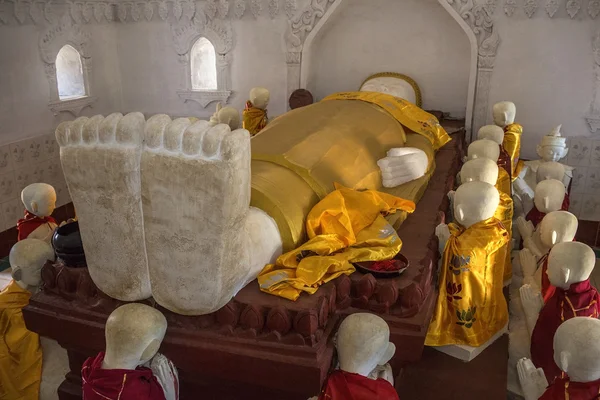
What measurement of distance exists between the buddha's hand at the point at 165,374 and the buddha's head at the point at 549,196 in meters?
2.57

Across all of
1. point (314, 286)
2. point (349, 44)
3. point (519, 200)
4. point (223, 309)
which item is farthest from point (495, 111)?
point (223, 309)

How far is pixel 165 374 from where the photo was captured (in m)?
2.39

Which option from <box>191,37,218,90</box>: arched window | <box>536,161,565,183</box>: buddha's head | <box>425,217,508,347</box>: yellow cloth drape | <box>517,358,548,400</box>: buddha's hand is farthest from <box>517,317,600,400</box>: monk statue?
<box>191,37,218,90</box>: arched window

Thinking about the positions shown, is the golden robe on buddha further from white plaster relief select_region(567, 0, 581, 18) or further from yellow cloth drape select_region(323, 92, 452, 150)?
white plaster relief select_region(567, 0, 581, 18)

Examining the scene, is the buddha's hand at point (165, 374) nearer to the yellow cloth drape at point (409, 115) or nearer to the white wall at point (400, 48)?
the yellow cloth drape at point (409, 115)

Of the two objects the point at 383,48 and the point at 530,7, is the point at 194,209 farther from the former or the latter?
the point at 383,48

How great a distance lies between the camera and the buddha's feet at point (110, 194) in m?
2.21

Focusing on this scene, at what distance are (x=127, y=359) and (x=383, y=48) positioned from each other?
476 cm

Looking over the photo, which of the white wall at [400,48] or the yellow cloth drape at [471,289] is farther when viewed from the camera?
the white wall at [400,48]

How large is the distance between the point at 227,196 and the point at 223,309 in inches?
21.4

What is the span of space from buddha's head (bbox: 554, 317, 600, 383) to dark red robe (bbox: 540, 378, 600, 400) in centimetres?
2

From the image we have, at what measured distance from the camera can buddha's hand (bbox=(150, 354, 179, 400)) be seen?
7.82 ft

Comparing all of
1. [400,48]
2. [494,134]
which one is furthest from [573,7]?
[400,48]

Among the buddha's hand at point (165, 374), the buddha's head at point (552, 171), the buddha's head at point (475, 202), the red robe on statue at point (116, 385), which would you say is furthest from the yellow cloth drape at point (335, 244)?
the buddha's head at point (552, 171)
